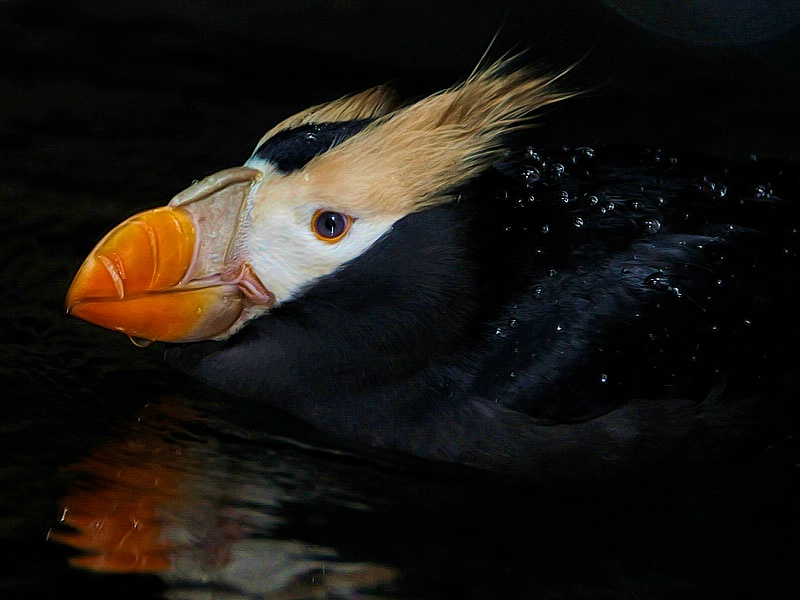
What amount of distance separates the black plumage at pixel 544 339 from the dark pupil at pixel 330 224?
71 millimetres

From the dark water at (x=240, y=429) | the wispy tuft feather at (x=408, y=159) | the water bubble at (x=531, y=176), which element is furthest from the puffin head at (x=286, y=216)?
the dark water at (x=240, y=429)

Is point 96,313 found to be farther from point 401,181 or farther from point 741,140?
point 741,140

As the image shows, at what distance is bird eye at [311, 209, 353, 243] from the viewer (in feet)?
8.21

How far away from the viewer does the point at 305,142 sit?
2533 mm

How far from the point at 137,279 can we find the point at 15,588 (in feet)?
2.05

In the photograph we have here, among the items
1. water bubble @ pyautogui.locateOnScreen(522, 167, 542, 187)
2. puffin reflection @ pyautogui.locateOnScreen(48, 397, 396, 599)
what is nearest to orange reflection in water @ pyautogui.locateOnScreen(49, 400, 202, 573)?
puffin reflection @ pyautogui.locateOnScreen(48, 397, 396, 599)

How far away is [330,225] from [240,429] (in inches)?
18.7

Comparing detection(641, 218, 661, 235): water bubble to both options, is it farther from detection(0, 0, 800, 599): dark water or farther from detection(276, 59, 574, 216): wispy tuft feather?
detection(0, 0, 800, 599): dark water

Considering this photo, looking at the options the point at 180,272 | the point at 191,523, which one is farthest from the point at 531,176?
the point at 191,523

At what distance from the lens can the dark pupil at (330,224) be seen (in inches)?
98.6

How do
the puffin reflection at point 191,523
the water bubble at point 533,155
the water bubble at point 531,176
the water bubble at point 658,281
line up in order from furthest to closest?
the water bubble at point 533,155
the water bubble at point 531,176
the water bubble at point 658,281
the puffin reflection at point 191,523

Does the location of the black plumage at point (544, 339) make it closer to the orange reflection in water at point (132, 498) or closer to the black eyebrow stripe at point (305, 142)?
the black eyebrow stripe at point (305, 142)

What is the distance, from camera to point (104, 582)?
81.7 inches

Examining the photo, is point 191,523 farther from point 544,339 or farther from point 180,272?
point 544,339
